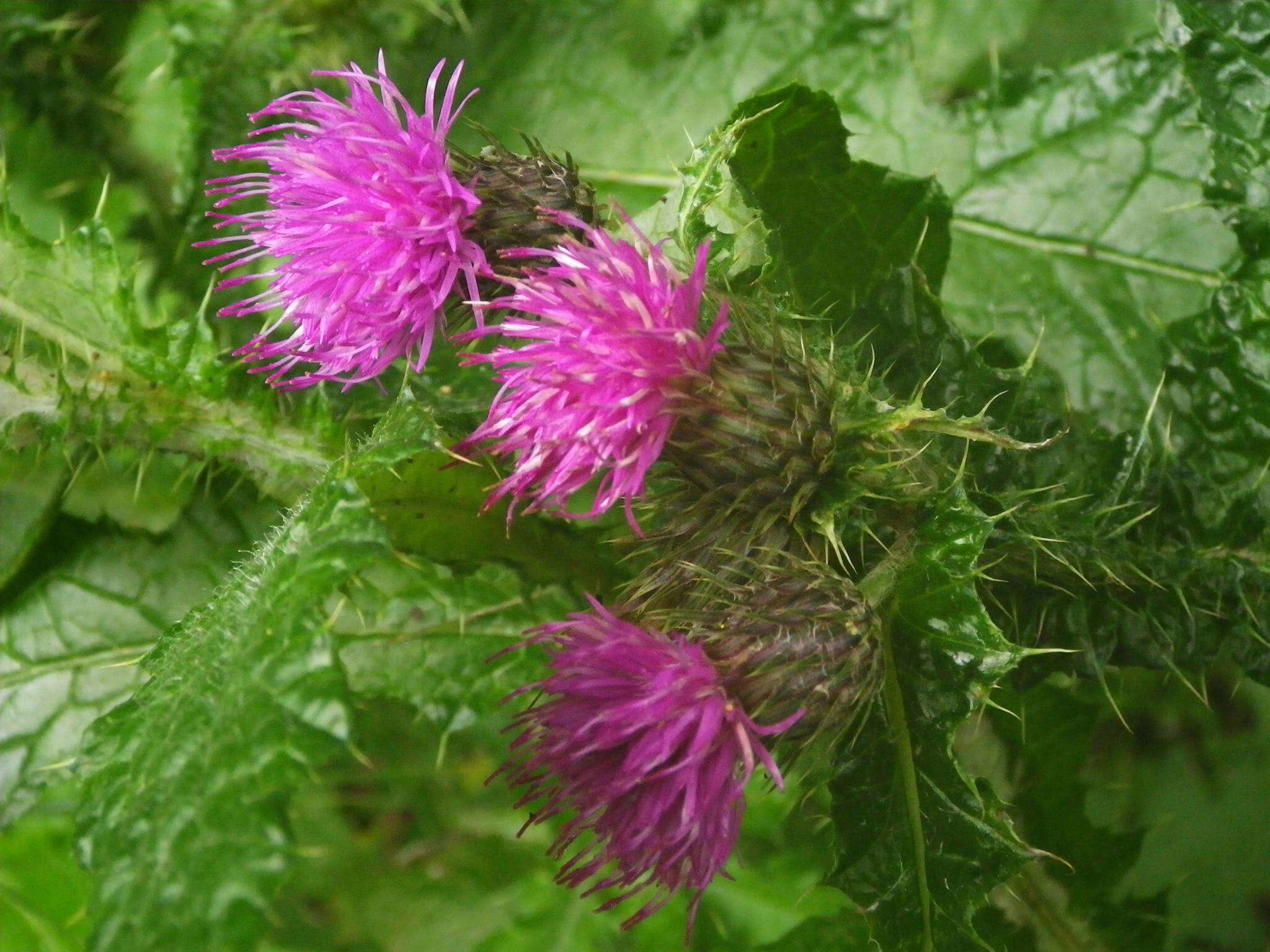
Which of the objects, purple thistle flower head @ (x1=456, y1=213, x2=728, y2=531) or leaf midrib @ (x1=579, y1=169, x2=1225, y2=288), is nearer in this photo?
purple thistle flower head @ (x1=456, y1=213, x2=728, y2=531)

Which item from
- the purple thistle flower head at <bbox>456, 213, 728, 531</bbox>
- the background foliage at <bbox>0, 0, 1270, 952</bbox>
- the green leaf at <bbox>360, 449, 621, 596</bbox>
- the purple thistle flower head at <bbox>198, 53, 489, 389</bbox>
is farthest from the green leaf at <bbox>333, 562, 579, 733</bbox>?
the purple thistle flower head at <bbox>456, 213, 728, 531</bbox>

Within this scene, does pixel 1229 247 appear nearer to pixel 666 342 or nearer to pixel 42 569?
pixel 666 342

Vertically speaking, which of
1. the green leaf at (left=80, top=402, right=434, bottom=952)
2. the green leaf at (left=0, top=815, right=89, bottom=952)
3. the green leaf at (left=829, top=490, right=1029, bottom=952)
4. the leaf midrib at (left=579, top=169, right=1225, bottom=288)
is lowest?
the green leaf at (left=0, top=815, right=89, bottom=952)

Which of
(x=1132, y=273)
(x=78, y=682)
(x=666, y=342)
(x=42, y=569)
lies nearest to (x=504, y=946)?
(x=78, y=682)

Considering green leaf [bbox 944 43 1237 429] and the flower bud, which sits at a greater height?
green leaf [bbox 944 43 1237 429]

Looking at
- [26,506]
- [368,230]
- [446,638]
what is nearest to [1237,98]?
[368,230]

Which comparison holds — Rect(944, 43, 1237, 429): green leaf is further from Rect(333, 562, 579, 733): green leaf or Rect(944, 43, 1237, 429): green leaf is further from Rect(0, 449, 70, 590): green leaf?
Rect(0, 449, 70, 590): green leaf
